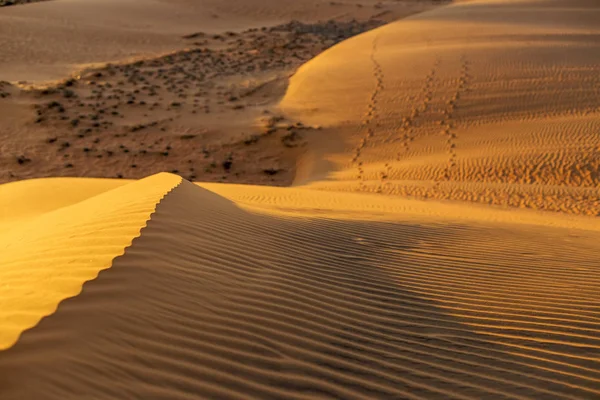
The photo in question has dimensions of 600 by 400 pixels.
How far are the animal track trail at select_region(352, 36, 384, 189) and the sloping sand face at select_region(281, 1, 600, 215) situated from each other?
3cm

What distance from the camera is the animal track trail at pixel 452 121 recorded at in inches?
487

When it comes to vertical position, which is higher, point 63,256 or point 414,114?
point 414,114

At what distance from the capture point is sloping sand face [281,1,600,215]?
1155 cm

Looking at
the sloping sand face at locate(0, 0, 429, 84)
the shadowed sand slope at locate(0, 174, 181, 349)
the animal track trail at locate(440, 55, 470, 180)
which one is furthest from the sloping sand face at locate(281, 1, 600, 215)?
the sloping sand face at locate(0, 0, 429, 84)

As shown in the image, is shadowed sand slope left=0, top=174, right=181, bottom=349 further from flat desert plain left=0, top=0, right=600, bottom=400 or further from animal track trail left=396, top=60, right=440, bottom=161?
animal track trail left=396, top=60, right=440, bottom=161

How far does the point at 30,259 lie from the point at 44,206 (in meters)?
5.51

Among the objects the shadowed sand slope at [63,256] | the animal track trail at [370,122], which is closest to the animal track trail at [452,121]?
the animal track trail at [370,122]

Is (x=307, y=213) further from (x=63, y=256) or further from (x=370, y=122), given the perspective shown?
(x=370, y=122)

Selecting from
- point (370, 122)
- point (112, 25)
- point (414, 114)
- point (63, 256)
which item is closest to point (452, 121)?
point (414, 114)

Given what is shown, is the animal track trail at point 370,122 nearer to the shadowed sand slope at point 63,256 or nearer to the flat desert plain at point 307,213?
the flat desert plain at point 307,213

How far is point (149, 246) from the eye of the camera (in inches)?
155

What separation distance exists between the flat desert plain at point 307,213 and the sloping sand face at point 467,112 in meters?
0.07

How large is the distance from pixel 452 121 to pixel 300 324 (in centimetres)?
1197

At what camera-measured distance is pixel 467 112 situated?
48.1 ft
